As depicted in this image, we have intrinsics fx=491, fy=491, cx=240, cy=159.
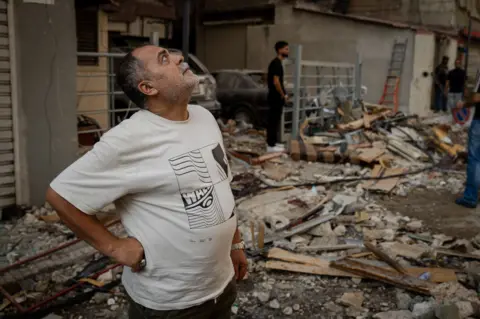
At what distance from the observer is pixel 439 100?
21.0 metres

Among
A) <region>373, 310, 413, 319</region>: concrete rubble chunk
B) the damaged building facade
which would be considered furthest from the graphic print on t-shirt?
the damaged building facade

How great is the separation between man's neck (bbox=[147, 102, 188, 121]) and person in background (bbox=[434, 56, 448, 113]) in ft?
64.6

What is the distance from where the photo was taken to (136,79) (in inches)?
83.2

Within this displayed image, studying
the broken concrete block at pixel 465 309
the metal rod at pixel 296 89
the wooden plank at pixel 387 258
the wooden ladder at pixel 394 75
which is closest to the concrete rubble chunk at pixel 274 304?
the wooden plank at pixel 387 258

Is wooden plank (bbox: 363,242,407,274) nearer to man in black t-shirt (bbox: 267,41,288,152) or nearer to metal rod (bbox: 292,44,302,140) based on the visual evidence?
man in black t-shirt (bbox: 267,41,288,152)

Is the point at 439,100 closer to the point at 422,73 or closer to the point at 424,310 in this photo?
the point at 422,73

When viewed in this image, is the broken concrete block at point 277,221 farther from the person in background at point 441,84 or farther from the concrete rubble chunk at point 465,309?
the person in background at point 441,84

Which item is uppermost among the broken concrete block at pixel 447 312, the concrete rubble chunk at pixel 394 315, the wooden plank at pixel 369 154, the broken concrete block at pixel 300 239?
the wooden plank at pixel 369 154

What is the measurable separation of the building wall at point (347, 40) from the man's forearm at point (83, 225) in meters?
18.5

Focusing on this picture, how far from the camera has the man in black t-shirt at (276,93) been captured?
10.2 m

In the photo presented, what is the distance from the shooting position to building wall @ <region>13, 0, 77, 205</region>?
5.97m

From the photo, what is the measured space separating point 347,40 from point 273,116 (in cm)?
1025

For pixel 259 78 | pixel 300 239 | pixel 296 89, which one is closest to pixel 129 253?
pixel 300 239

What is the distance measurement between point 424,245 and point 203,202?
4099 millimetres
